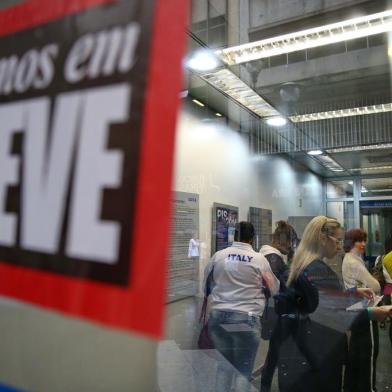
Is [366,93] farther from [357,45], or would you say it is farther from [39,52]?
[39,52]

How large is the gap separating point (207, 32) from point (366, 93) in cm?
182

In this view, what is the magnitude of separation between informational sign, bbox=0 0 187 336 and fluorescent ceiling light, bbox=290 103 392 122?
4.04 metres

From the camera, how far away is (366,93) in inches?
159

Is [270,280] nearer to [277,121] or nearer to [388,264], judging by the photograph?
[388,264]

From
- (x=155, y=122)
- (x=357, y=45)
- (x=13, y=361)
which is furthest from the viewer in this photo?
(x=357, y=45)

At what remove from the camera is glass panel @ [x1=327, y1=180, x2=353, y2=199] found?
5059 millimetres

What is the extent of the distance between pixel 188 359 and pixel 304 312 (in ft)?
3.37

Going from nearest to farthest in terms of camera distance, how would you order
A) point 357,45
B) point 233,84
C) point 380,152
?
point 357,45
point 233,84
point 380,152

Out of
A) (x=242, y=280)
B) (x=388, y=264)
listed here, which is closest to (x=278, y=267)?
(x=242, y=280)

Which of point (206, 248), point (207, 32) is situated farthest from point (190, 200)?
point (207, 32)

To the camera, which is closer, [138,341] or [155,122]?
[155,122]

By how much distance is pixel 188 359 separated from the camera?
9.86 feet

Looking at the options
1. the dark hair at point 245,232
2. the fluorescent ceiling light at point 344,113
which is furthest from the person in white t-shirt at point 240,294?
the fluorescent ceiling light at point 344,113

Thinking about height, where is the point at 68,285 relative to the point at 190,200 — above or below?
below
